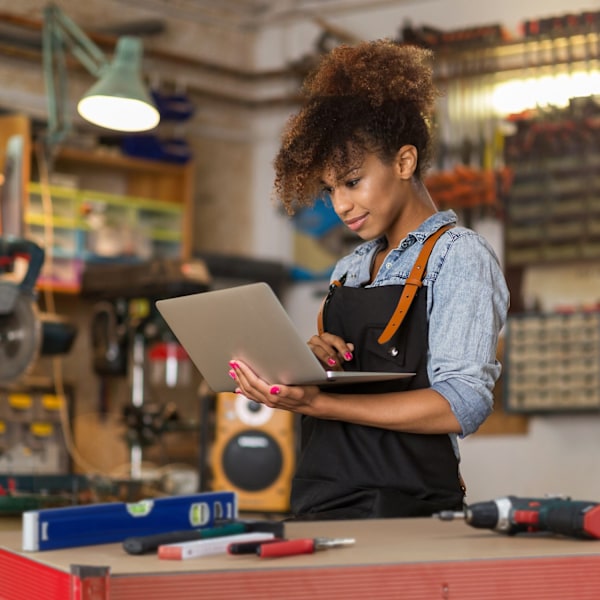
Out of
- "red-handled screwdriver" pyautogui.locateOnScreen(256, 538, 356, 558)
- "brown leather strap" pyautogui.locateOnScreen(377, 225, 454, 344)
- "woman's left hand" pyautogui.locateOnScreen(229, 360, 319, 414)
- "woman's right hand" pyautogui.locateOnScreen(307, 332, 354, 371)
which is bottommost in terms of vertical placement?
"red-handled screwdriver" pyautogui.locateOnScreen(256, 538, 356, 558)

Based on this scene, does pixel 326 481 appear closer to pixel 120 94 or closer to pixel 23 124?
pixel 120 94

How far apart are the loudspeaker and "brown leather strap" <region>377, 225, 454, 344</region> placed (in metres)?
2.81

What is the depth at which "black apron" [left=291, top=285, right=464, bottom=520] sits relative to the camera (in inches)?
62.9

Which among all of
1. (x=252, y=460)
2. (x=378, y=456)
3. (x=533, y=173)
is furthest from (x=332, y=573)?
(x=533, y=173)

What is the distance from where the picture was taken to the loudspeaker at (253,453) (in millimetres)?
4492

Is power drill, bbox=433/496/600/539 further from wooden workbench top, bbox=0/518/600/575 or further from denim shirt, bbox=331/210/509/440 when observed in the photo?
denim shirt, bbox=331/210/509/440

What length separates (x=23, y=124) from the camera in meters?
5.94

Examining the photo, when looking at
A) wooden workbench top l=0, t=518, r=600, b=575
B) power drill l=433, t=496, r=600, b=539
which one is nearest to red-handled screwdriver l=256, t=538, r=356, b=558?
wooden workbench top l=0, t=518, r=600, b=575

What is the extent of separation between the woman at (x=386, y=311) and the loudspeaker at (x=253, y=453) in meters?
2.71

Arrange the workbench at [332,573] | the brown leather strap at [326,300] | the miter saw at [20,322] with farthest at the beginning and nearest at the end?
1. the miter saw at [20,322]
2. the brown leather strap at [326,300]
3. the workbench at [332,573]

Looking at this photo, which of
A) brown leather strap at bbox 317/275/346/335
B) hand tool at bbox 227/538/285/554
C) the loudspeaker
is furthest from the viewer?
the loudspeaker

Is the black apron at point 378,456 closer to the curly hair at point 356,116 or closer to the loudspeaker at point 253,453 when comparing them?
the curly hair at point 356,116

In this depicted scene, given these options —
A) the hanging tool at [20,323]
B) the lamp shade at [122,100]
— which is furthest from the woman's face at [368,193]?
the lamp shade at [122,100]

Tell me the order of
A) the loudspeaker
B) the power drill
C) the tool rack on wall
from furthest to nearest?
the tool rack on wall → the loudspeaker → the power drill
